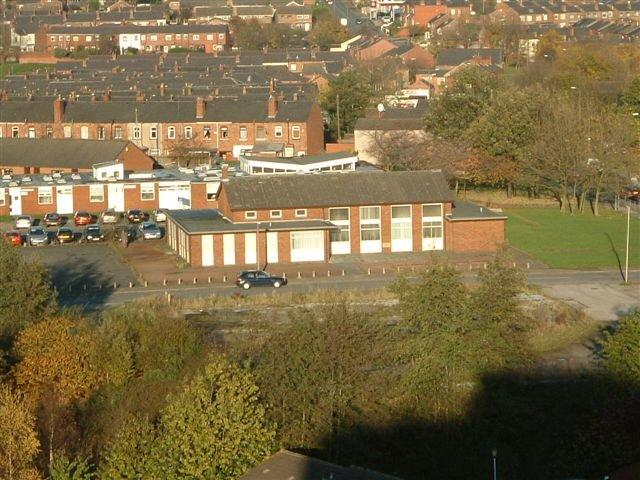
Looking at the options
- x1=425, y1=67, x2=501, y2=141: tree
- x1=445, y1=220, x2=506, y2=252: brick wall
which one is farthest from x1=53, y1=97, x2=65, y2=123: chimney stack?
x1=445, y1=220, x2=506, y2=252: brick wall

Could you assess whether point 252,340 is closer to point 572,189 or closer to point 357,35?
point 572,189

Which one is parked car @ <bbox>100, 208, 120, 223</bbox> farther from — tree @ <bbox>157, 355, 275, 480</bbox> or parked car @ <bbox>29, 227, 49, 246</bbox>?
tree @ <bbox>157, 355, 275, 480</bbox>

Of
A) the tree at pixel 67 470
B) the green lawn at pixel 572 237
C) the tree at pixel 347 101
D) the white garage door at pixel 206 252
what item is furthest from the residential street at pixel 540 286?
the tree at pixel 347 101

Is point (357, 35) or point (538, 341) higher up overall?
point (357, 35)

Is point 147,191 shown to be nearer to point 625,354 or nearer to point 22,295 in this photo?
point 22,295

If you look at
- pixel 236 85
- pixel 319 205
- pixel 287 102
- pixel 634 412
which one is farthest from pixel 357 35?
pixel 634 412
